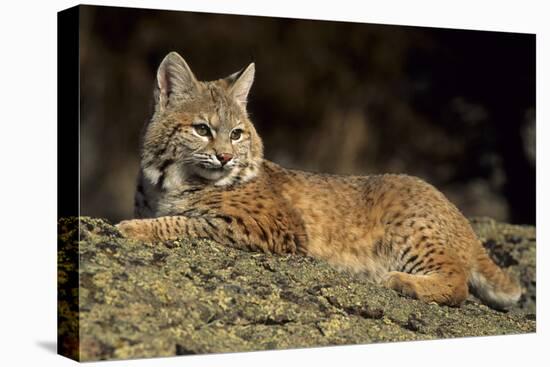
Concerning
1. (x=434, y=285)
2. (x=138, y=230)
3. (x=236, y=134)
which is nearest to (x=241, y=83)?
(x=236, y=134)

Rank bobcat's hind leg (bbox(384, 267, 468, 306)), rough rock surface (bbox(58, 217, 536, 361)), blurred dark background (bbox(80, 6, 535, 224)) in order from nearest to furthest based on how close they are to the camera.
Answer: rough rock surface (bbox(58, 217, 536, 361))
bobcat's hind leg (bbox(384, 267, 468, 306))
blurred dark background (bbox(80, 6, 535, 224))

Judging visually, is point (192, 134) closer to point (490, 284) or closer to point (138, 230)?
point (138, 230)

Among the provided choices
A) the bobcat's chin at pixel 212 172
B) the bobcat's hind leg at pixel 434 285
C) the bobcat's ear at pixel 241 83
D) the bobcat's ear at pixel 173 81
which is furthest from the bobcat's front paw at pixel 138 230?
the bobcat's hind leg at pixel 434 285

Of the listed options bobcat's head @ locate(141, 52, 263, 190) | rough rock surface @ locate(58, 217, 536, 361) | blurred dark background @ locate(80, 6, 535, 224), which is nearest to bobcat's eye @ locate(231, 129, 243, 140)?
bobcat's head @ locate(141, 52, 263, 190)

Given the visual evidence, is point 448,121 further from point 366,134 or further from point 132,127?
point 132,127

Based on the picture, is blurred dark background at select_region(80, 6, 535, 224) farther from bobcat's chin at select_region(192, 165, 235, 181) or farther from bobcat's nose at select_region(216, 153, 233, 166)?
bobcat's nose at select_region(216, 153, 233, 166)

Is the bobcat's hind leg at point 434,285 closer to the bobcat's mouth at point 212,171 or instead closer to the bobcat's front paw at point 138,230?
the bobcat's mouth at point 212,171

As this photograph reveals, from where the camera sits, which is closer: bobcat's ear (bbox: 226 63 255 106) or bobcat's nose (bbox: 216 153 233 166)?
bobcat's nose (bbox: 216 153 233 166)
